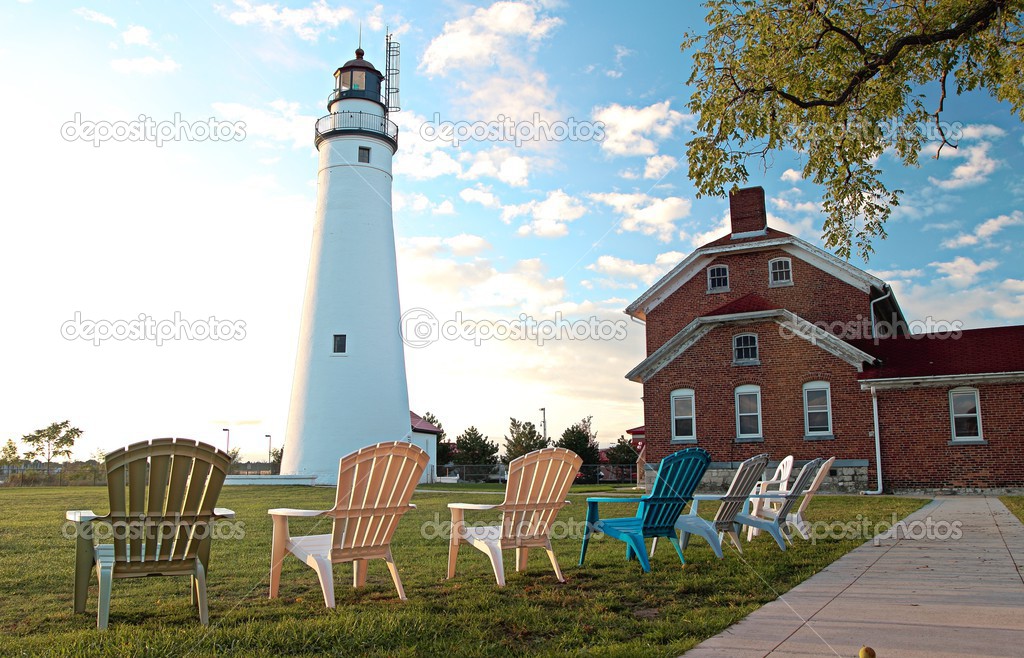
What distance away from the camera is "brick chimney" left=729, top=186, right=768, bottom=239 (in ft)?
78.0

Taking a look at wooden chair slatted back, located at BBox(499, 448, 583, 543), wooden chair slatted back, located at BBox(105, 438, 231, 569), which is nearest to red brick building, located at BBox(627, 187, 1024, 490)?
wooden chair slatted back, located at BBox(499, 448, 583, 543)

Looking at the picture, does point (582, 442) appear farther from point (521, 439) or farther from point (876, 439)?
point (876, 439)

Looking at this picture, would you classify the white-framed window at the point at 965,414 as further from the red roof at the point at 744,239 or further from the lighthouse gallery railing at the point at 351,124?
the lighthouse gallery railing at the point at 351,124

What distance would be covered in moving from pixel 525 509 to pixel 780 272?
62.2 feet

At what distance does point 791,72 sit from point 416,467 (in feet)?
26.4

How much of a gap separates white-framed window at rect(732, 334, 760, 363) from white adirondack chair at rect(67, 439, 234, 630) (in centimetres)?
1749

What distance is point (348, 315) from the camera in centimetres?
2433

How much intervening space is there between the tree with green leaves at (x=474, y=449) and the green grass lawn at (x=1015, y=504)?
24430 mm

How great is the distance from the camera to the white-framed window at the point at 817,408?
63.5 ft

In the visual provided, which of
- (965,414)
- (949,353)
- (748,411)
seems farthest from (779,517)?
(949,353)

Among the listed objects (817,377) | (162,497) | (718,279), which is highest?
(718,279)

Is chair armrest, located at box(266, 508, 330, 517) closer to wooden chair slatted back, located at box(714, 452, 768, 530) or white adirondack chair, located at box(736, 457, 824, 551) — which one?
wooden chair slatted back, located at box(714, 452, 768, 530)

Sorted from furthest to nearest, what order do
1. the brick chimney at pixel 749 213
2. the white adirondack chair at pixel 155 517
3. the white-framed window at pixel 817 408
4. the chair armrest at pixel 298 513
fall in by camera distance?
1. the brick chimney at pixel 749 213
2. the white-framed window at pixel 817 408
3. the chair armrest at pixel 298 513
4. the white adirondack chair at pixel 155 517

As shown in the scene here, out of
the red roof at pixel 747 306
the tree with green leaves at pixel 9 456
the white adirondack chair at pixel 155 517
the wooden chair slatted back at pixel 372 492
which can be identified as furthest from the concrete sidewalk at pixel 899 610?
the tree with green leaves at pixel 9 456
